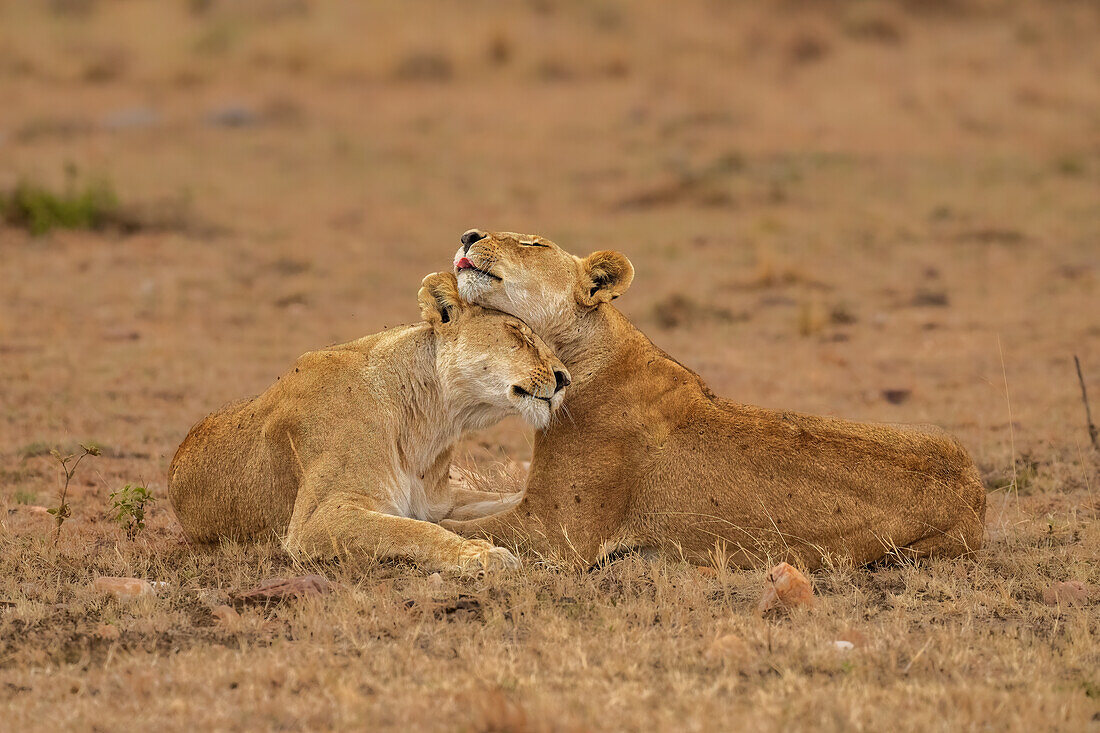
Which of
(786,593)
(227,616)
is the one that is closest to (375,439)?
(227,616)

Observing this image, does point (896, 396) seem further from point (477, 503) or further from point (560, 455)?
point (560, 455)

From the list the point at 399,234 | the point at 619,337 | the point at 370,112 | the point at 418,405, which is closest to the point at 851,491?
the point at 619,337

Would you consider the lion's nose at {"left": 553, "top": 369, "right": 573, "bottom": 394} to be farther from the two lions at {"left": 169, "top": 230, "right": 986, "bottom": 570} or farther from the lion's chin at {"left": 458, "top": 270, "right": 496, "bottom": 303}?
the lion's chin at {"left": 458, "top": 270, "right": 496, "bottom": 303}

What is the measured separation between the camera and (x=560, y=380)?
532cm

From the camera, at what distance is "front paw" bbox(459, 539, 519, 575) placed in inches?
194

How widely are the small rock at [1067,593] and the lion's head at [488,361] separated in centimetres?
196

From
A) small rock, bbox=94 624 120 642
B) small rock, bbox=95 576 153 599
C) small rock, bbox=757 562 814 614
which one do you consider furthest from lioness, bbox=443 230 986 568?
small rock, bbox=94 624 120 642

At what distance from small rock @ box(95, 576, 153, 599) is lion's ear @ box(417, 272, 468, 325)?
58.4 inches

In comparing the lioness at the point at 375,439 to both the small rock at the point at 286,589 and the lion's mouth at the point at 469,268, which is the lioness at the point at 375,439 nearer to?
the lion's mouth at the point at 469,268

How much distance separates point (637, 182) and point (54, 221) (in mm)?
7213

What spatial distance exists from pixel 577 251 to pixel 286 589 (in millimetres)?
9933

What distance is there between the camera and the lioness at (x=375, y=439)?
509 cm

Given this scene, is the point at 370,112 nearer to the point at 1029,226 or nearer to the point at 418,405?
the point at 1029,226

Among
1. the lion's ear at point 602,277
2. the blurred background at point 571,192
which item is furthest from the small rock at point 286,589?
the blurred background at point 571,192
